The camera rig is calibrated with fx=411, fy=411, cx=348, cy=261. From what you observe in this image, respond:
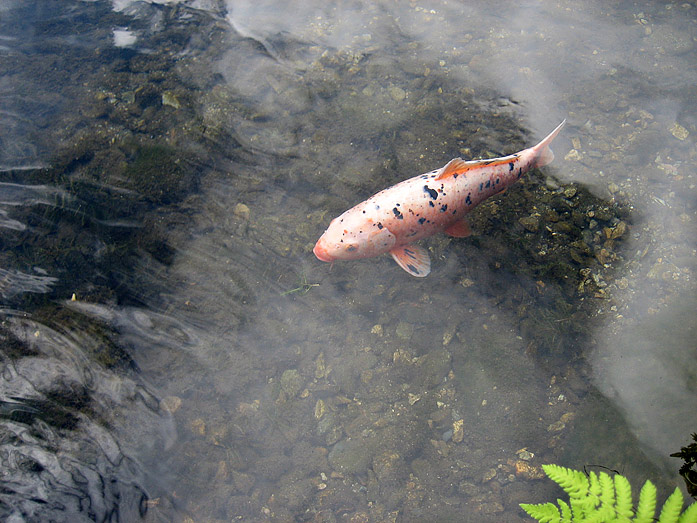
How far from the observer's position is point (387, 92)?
5.66m

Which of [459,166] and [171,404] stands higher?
[459,166]

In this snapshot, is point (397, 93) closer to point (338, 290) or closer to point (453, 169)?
point (453, 169)

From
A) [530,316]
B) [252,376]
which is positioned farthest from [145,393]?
[530,316]

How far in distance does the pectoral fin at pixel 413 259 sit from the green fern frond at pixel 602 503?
207 centimetres

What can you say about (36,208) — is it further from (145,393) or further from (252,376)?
(252,376)

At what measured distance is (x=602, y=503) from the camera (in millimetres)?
2607

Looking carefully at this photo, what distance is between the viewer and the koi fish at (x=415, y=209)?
13.0ft

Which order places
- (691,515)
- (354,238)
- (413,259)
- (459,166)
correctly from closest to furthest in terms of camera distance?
1. (691,515)
2. (459,166)
3. (354,238)
4. (413,259)

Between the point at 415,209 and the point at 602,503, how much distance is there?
2.63 metres

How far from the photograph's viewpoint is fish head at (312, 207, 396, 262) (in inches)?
157

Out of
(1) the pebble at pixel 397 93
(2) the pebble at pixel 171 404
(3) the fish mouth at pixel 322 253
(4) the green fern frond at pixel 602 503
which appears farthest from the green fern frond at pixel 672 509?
(1) the pebble at pixel 397 93

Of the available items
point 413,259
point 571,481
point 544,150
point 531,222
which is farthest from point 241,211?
point 571,481

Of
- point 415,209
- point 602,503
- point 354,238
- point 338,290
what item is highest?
point 415,209

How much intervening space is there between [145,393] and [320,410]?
1745 millimetres
